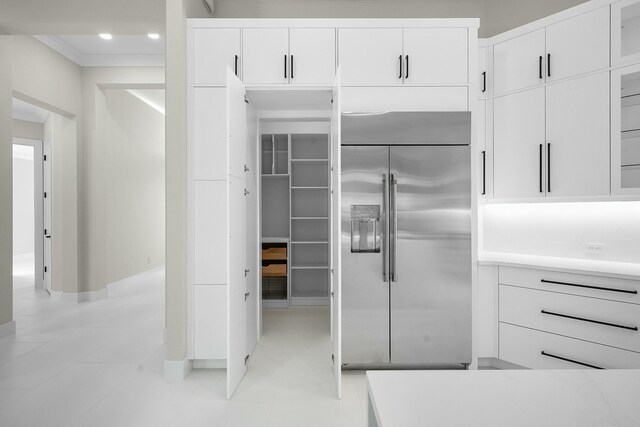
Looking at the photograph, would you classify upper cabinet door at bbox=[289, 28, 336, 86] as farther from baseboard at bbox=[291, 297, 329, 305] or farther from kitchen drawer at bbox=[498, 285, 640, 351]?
baseboard at bbox=[291, 297, 329, 305]

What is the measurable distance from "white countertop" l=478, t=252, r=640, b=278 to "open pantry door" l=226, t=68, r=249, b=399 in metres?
2.00

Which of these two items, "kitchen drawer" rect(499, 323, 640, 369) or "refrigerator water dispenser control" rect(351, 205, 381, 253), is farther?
"refrigerator water dispenser control" rect(351, 205, 381, 253)

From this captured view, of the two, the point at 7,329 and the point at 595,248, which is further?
the point at 7,329

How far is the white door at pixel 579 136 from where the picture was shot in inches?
104

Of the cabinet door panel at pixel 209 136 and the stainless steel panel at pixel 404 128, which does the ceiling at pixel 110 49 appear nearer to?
the cabinet door panel at pixel 209 136

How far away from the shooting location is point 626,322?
2.33 meters

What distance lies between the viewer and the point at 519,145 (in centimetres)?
300

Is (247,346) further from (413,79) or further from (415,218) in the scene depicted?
(413,79)

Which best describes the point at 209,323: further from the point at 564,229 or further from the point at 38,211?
the point at 38,211

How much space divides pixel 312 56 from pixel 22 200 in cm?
1145

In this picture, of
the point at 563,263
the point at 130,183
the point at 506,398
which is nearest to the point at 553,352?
the point at 563,263

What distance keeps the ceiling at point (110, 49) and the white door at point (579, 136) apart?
14.4 ft

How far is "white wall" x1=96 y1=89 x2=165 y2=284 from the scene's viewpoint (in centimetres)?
546

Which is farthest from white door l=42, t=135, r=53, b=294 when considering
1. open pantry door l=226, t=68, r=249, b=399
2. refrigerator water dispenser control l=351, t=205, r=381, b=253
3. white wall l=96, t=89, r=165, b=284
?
refrigerator water dispenser control l=351, t=205, r=381, b=253
